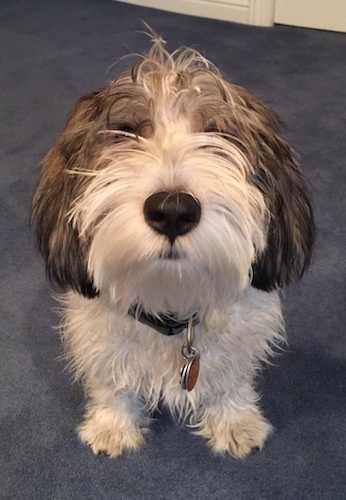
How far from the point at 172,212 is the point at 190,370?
40cm

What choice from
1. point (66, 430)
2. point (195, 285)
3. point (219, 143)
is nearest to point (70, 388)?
point (66, 430)

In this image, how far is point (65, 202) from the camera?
0.93m

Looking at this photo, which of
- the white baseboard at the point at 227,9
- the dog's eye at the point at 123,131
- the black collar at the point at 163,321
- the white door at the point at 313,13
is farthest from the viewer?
the white baseboard at the point at 227,9

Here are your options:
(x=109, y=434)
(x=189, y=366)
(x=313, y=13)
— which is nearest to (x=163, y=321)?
(x=189, y=366)

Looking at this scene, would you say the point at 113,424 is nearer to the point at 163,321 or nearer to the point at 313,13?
the point at 163,321

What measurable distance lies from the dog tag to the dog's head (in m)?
0.15

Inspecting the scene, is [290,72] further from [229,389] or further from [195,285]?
[195,285]

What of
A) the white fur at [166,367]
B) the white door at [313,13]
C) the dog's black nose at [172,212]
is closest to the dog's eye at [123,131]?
the dog's black nose at [172,212]

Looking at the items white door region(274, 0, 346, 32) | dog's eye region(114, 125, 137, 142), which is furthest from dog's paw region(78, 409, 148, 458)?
white door region(274, 0, 346, 32)

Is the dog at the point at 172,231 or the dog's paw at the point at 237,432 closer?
the dog at the point at 172,231

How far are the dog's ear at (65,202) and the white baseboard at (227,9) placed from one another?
2290mm

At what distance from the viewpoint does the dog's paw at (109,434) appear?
1.25 metres

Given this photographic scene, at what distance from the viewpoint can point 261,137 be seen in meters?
0.93

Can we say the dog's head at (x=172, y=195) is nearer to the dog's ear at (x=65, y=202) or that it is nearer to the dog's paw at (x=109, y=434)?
the dog's ear at (x=65, y=202)
